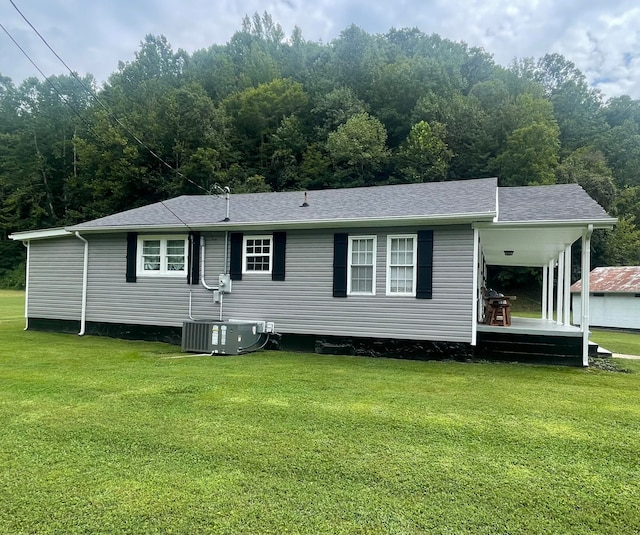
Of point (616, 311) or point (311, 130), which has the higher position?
point (311, 130)

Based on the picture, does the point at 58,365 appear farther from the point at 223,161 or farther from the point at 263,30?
the point at 263,30

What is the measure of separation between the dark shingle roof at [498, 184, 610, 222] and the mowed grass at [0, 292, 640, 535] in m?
2.93

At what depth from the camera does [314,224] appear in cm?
916

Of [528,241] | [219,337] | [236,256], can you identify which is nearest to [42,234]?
[236,256]

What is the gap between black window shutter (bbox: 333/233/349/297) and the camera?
9.08 m

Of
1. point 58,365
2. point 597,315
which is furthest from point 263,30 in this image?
point 58,365

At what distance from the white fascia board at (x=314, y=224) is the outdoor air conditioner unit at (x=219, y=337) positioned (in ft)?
6.86

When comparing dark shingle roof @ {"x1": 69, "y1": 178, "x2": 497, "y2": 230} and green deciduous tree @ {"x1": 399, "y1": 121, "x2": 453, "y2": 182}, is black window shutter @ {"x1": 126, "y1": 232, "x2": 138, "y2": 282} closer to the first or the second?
dark shingle roof @ {"x1": 69, "y1": 178, "x2": 497, "y2": 230}

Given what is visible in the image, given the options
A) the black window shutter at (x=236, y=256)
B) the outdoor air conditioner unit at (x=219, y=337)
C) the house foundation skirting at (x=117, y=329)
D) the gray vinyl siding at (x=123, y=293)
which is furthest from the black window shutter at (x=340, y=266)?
the house foundation skirting at (x=117, y=329)

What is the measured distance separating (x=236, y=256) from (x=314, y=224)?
2.01 m

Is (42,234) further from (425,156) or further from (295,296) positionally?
(425,156)

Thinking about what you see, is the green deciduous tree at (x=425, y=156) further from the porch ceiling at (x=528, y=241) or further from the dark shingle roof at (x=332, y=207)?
Answer: the dark shingle roof at (x=332, y=207)

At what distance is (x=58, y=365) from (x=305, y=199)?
6591mm

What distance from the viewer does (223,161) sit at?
35.0 metres
